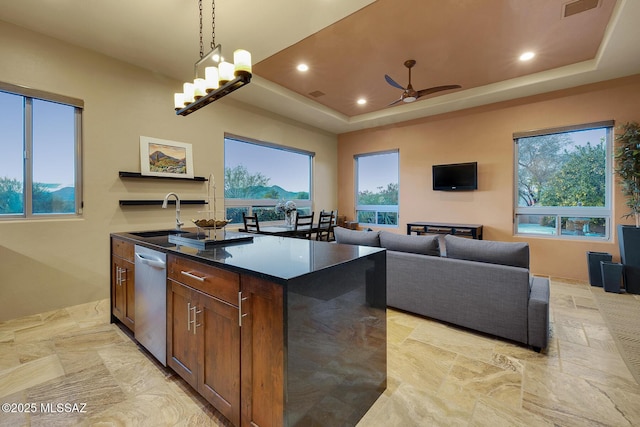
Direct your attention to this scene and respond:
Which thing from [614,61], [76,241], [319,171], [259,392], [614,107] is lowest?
[259,392]

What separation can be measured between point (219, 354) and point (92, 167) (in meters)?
3.15

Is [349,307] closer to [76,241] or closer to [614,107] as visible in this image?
[76,241]

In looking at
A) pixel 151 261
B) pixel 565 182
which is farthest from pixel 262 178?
pixel 565 182

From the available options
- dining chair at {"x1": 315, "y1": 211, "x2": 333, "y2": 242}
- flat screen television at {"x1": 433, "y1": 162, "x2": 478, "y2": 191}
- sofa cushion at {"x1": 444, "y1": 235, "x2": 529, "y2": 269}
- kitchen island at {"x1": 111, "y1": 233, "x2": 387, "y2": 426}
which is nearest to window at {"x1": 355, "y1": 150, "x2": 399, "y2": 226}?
flat screen television at {"x1": 433, "y1": 162, "x2": 478, "y2": 191}

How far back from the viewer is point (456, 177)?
5.44 meters

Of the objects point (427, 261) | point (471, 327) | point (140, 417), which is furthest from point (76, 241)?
point (471, 327)

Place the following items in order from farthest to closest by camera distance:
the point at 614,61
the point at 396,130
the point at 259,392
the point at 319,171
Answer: the point at 319,171 → the point at 396,130 → the point at 614,61 → the point at 259,392

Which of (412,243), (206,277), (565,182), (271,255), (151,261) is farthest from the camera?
(565,182)

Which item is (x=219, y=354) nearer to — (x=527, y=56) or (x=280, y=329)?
(x=280, y=329)

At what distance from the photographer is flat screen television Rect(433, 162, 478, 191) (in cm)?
526

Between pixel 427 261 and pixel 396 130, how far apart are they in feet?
14.2

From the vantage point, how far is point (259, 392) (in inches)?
50.1

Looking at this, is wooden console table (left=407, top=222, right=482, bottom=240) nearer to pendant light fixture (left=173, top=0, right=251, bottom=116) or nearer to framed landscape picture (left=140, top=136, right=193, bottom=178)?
framed landscape picture (left=140, top=136, right=193, bottom=178)

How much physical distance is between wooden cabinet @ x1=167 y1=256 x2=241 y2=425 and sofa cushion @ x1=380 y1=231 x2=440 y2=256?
201 cm
